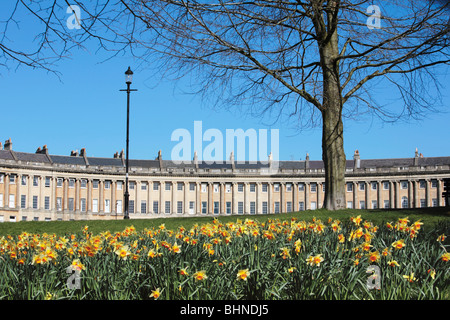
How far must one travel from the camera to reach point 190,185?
10062cm

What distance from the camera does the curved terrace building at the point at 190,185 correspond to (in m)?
91.2

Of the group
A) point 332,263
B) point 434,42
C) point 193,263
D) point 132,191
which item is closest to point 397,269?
point 332,263

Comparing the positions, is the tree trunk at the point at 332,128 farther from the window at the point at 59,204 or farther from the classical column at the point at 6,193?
the window at the point at 59,204

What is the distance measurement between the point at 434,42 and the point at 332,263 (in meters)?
10.4

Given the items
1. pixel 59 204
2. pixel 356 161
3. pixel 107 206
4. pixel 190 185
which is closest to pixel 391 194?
pixel 356 161

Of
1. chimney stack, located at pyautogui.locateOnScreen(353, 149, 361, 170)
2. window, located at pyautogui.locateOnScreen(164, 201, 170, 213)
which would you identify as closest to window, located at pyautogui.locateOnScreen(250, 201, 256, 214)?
window, located at pyautogui.locateOnScreen(164, 201, 170, 213)

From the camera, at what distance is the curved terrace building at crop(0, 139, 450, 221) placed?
91.2 meters

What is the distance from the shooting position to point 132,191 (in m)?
98.2

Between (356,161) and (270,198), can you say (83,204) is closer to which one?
(270,198)

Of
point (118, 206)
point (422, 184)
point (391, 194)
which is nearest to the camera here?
point (118, 206)

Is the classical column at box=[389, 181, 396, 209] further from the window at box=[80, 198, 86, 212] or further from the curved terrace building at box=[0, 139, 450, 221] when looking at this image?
the window at box=[80, 198, 86, 212]

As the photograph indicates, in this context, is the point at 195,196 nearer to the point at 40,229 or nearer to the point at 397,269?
the point at 40,229

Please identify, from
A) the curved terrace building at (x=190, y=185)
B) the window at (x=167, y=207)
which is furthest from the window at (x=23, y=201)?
the window at (x=167, y=207)
